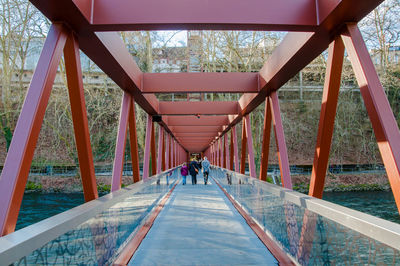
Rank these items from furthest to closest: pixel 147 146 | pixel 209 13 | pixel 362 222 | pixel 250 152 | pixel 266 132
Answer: pixel 250 152
pixel 147 146
pixel 266 132
pixel 209 13
pixel 362 222

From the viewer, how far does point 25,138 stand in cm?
273

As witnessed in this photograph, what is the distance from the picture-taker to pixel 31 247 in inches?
61.6

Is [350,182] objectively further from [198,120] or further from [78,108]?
[78,108]

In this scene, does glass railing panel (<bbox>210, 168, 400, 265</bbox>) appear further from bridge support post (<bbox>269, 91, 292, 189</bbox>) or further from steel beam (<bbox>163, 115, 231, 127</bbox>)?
steel beam (<bbox>163, 115, 231, 127</bbox>)

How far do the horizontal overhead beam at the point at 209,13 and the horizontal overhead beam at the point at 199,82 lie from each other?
3.27 m

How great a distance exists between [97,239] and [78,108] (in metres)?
1.75

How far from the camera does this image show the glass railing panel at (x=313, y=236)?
1765 mm

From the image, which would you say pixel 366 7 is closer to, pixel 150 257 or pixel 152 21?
pixel 152 21

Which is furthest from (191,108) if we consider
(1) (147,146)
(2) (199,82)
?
(2) (199,82)

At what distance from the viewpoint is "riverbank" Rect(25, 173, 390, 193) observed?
62.5 ft

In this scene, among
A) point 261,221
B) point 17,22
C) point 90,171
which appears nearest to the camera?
point 90,171

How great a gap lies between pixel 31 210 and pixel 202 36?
13.3m

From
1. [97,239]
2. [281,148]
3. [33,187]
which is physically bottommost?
[33,187]

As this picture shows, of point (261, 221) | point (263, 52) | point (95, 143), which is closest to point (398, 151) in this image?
point (261, 221)
